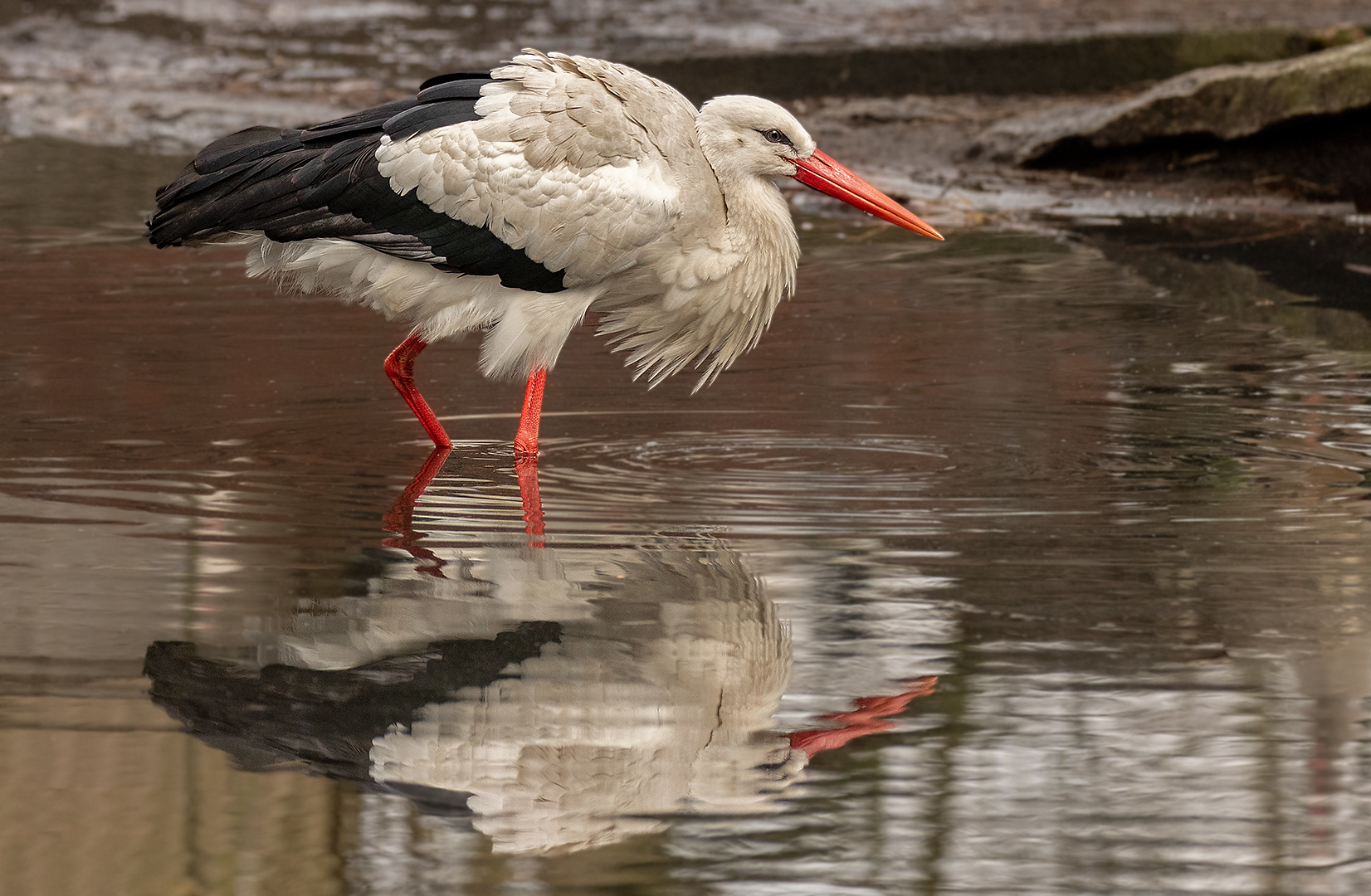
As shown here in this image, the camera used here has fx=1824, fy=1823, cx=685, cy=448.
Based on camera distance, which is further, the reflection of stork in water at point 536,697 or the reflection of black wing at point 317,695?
the reflection of black wing at point 317,695

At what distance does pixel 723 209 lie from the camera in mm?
6047

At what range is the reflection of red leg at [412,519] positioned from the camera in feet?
15.2

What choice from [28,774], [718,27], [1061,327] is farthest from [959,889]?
[718,27]

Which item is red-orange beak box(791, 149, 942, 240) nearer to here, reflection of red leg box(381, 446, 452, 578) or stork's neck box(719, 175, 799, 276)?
stork's neck box(719, 175, 799, 276)

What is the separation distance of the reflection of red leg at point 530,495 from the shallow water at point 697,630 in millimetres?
28

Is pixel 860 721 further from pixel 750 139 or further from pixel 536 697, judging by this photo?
pixel 750 139

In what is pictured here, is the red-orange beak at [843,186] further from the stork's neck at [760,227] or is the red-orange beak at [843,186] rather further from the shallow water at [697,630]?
the shallow water at [697,630]

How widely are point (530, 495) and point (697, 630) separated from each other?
140 cm

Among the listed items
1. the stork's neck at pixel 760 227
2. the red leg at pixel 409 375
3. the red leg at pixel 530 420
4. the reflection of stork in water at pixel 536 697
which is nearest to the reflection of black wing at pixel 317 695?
the reflection of stork in water at pixel 536 697

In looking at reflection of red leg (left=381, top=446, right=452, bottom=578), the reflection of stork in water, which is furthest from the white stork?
the reflection of stork in water

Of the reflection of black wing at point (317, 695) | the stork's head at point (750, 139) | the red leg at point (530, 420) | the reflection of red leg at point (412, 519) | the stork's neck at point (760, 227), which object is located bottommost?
the reflection of black wing at point (317, 695)

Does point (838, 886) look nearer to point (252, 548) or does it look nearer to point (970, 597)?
point (970, 597)

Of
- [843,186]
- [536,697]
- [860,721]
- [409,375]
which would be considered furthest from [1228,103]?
[536,697]

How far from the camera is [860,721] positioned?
3561 mm
